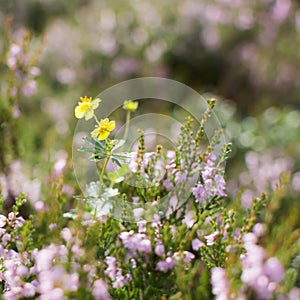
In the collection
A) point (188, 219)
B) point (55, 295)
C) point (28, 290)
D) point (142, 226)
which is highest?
point (188, 219)

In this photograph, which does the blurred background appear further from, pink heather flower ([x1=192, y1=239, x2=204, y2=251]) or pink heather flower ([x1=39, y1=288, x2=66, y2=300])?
pink heather flower ([x1=39, y1=288, x2=66, y2=300])

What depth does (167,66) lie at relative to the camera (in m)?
5.82

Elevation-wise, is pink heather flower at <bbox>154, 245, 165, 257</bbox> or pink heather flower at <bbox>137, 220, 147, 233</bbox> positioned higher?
pink heather flower at <bbox>137, 220, 147, 233</bbox>

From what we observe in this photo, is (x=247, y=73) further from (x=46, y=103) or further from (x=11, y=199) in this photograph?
(x=11, y=199)

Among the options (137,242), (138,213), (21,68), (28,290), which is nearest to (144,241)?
(137,242)

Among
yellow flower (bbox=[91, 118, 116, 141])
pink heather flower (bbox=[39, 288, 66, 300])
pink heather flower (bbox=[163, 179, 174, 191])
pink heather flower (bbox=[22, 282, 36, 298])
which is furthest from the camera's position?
Answer: pink heather flower (bbox=[163, 179, 174, 191])

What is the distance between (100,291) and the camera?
58.8 inches

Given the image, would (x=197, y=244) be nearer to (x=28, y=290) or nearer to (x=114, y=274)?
(x=114, y=274)

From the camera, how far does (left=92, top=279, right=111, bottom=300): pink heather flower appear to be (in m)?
1.49

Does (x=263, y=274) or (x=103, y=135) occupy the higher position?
(x=103, y=135)

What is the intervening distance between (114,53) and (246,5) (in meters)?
1.61

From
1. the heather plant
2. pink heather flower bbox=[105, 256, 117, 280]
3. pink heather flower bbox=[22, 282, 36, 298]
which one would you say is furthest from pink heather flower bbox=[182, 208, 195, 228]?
pink heather flower bbox=[22, 282, 36, 298]

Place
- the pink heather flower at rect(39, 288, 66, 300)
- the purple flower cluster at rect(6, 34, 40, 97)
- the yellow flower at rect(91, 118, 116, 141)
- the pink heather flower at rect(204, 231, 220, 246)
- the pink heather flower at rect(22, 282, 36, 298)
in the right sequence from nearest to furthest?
1. the pink heather flower at rect(39, 288, 66, 300)
2. the pink heather flower at rect(22, 282, 36, 298)
3. the yellow flower at rect(91, 118, 116, 141)
4. the pink heather flower at rect(204, 231, 220, 246)
5. the purple flower cluster at rect(6, 34, 40, 97)

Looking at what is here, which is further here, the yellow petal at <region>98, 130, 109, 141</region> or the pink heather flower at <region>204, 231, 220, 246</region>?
the pink heather flower at <region>204, 231, 220, 246</region>
